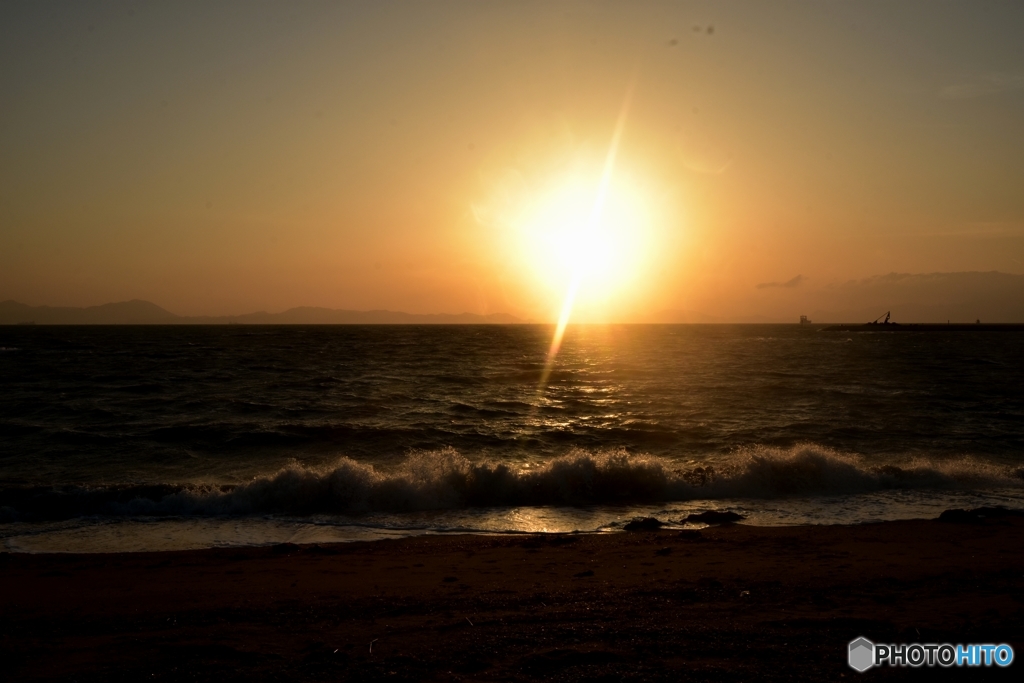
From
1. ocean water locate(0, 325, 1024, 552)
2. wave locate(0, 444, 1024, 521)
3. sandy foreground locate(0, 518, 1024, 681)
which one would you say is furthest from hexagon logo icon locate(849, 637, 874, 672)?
wave locate(0, 444, 1024, 521)

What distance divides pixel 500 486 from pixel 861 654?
9660 mm

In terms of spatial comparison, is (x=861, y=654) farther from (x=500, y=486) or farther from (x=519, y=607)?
(x=500, y=486)

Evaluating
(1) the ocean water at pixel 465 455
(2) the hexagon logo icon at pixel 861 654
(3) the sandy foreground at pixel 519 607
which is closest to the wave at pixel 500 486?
(1) the ocean water at pixel 465 455

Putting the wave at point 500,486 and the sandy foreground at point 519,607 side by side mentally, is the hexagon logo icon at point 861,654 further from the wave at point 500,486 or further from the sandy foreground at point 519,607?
the wave at point 500,486

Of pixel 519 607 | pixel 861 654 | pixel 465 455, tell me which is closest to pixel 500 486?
pixel 465 455

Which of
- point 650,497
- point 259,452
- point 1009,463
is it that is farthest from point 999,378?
point 259,452

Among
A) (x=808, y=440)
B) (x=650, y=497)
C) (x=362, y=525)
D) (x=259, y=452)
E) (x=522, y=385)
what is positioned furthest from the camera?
(x=522, y=385)

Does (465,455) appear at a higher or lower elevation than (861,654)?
lower

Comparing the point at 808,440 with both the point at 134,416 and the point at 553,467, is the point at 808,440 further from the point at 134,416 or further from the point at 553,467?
the point at 134,416

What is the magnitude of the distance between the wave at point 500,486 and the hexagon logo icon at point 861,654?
8.60 metres

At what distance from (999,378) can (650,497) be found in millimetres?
37127

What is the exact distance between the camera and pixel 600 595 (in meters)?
7.74

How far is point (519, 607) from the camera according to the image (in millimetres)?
7344

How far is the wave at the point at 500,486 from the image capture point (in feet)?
45.6
